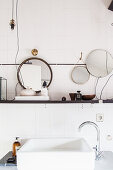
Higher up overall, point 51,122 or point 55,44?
point 55,44

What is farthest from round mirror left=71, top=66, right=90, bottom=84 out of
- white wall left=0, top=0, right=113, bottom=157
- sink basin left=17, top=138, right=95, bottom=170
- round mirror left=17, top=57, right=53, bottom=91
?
sink basin left=17, top=138, right=95, bottom=170

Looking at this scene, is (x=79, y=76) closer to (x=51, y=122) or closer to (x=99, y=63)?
(x=99, y=63)

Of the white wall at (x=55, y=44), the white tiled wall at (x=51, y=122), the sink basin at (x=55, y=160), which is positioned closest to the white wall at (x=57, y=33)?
the white wall at (x=55, y=44)

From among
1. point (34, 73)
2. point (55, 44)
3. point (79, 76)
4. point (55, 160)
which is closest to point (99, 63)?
point (79, 76)

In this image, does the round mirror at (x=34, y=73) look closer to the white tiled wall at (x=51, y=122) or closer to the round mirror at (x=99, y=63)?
the white tiled wall at (x=51, y=122)

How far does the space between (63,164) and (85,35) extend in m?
1.35

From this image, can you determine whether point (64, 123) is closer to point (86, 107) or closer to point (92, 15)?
point (86, 107)

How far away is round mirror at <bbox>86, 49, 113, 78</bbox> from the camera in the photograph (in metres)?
2.24

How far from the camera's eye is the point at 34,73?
2221 millimetres

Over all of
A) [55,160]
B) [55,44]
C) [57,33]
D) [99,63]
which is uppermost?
[57,33]

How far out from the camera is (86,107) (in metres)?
2.24

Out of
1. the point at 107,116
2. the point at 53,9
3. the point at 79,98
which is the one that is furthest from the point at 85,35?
the point at 107,116

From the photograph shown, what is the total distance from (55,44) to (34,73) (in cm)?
39

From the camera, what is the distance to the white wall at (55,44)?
7.34 feet
